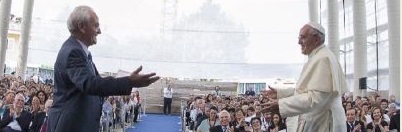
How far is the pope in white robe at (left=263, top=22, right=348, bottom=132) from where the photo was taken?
2623 mm

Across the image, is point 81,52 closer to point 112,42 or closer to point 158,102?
point 158,102

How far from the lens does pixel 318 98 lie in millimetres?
2641

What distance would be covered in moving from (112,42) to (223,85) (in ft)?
21.1

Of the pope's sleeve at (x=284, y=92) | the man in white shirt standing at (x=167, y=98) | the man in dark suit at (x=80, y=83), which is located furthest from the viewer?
the man in white shirt standing at (x=167, y=98)

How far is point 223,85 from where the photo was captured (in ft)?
78.9

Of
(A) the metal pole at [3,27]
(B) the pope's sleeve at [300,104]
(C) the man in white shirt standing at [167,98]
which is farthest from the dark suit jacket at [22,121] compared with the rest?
(C) the man in white shirt standing at [167,98]

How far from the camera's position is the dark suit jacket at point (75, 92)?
1.96m

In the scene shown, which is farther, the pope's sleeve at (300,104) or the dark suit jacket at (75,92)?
the pope's sleeve at (300,104)

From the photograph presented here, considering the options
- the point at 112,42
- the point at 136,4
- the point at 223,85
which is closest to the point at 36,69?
the point at 112,42

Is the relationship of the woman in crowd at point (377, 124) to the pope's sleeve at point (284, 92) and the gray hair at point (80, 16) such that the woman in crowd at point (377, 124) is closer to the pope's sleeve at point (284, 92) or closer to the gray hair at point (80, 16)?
the pope's sleeve at point (284, 92)

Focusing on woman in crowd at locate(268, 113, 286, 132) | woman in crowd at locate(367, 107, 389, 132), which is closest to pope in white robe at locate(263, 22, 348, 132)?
woman in crowd at locate(268, 113, 286, 132)

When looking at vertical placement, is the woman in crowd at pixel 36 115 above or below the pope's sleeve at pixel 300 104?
below

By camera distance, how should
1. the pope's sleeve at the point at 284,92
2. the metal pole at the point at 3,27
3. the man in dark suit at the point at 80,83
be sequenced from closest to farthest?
the man in dark suit at the point at 80,83 → the pope's sleeve at the point at 284,92 → the metal pole at the point at 3,27

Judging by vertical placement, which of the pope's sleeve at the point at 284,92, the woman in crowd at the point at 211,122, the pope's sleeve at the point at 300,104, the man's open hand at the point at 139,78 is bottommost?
the woman in crowd at the point at 211,122
